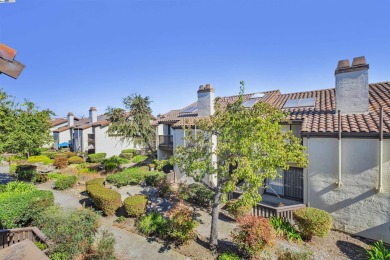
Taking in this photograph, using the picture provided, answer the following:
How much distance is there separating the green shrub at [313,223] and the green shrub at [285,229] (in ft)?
1.32

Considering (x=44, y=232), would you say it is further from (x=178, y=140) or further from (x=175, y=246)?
(x=178, y=140)

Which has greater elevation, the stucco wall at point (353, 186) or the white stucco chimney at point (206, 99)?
the white stucco chimney at point (206, 99)

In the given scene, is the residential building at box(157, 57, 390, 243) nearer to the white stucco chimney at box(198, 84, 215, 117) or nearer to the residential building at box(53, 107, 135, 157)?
the white stucco chimney at box(198, 84, 215, 117)

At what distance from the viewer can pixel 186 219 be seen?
Answer: 972 cm

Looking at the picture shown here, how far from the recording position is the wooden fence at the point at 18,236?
27.8ft

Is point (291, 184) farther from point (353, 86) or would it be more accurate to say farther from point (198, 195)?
point (353, 86)

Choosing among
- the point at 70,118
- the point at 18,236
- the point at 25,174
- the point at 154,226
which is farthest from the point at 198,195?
the point at 70,118

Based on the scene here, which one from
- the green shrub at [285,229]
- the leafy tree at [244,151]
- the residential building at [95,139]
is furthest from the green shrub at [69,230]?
the residential building at [95,139]

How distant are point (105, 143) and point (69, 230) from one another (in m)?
28.7

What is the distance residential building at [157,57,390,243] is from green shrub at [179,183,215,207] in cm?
404

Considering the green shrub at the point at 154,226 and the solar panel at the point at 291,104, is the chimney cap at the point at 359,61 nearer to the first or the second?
the solar panel at the point at 291,104

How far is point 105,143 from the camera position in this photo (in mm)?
34938

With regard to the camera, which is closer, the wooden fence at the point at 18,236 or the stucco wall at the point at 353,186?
the wooden fence at the point at 18,236

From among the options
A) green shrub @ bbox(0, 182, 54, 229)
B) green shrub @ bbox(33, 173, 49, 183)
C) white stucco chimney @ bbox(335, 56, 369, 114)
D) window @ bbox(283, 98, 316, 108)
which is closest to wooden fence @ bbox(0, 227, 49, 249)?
green shrub @ bbox(0, 182, 54, 229)
